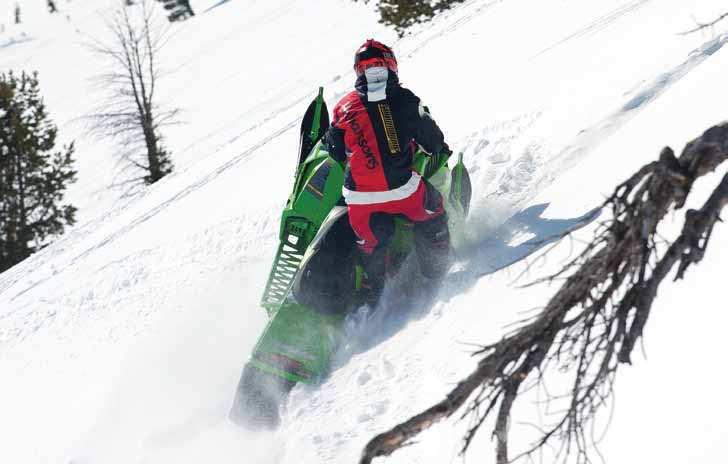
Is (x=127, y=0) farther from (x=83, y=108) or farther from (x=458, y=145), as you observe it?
(x=458, y=145)

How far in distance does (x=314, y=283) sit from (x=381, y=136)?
1.24m

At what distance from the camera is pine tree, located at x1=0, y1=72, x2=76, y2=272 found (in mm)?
24125

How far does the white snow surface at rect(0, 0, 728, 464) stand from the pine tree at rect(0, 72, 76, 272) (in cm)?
1054

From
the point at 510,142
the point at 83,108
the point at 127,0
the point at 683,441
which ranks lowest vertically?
the point at 683,441

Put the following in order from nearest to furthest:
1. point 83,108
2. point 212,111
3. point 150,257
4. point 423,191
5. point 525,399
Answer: point 525,399, point 423,191, point 150,257, point 212,111, point 83,108

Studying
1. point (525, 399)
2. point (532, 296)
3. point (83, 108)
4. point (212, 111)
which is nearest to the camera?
point (525, 399)

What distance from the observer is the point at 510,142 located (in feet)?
26.0

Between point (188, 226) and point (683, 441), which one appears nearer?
point (683, 441)

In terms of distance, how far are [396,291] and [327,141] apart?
133 cm

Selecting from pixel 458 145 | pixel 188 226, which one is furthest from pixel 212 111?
pixel 458 145

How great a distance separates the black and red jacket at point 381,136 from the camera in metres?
5.69

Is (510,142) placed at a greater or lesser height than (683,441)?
greater

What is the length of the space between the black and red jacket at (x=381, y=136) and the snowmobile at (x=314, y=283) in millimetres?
308

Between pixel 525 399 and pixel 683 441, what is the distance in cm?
97
